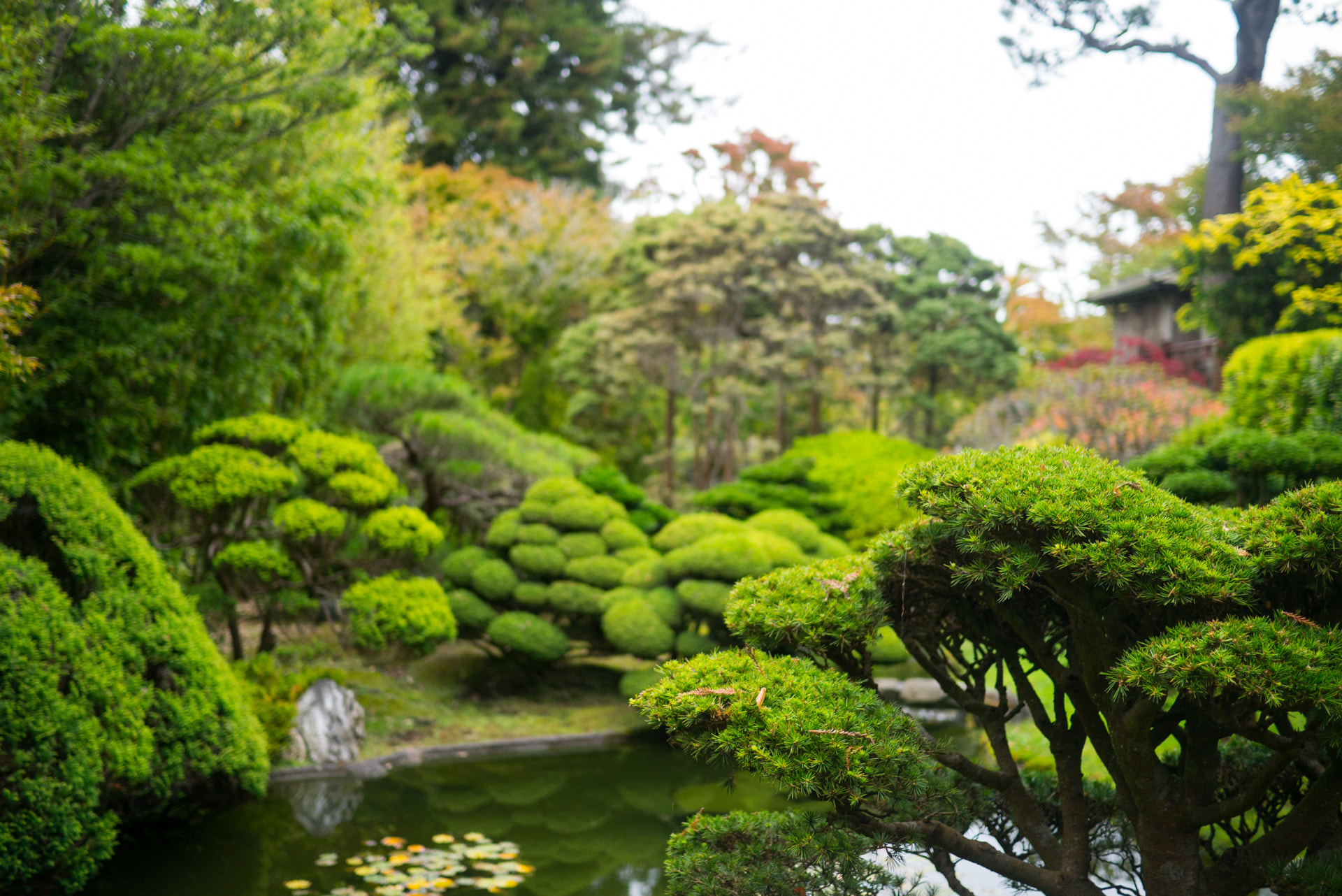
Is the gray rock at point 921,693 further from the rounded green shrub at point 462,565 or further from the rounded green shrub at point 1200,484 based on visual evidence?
the rounded green shrub at point 462,565

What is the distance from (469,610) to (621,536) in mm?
1527

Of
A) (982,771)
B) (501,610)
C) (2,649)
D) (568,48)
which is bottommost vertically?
(501,610)

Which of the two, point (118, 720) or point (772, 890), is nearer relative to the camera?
point (772, 890)

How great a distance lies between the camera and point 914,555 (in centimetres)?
280

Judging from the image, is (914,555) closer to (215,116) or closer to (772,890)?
(772,890)

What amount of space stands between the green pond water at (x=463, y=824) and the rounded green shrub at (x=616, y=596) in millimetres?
1328

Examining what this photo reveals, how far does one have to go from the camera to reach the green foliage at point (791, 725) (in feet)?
7.67

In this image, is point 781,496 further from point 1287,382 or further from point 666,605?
point 1287,382

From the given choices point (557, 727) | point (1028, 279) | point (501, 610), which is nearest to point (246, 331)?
point (501, 610)

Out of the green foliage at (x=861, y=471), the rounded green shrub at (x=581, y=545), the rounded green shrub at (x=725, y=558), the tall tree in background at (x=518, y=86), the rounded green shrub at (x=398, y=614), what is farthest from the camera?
the tall tree in background at (x=518, y=86)

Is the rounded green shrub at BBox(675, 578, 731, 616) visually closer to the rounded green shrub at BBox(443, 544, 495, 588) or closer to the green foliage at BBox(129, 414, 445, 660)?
the rounded green shrub at BBox(443, 544, 495, 588)

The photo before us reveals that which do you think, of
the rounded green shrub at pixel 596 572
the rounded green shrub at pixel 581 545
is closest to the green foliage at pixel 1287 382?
the rounded green shrub at pixel 596 572

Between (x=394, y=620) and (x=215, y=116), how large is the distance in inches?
158

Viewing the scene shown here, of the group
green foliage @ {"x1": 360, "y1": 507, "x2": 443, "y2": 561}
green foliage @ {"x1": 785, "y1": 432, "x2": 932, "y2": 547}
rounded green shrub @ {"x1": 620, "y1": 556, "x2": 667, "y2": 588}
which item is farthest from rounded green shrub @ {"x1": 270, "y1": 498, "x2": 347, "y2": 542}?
green foliage @ {"x1": 785, "y1": 432, "x2": 932, "y2": 547}
